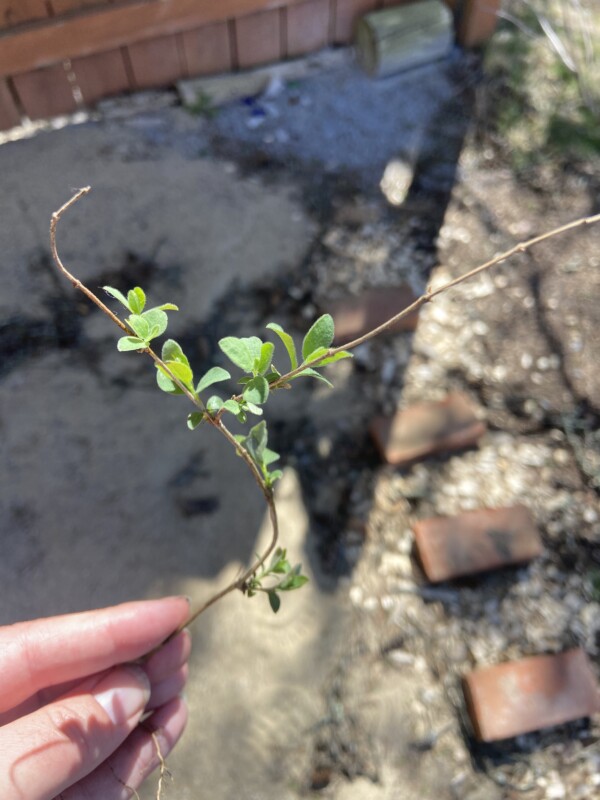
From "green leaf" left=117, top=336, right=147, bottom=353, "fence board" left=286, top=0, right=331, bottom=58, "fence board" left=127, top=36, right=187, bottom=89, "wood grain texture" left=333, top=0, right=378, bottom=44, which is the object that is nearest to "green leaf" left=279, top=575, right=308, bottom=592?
"green leaf" left=117, top=336, right=147, bottom=353

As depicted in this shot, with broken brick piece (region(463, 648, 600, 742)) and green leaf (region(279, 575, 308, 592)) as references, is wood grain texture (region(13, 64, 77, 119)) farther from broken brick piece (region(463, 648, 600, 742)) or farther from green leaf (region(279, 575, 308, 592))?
broken brick piece (region(463, 648, 600, 742))

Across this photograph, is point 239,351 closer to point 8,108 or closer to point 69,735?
point 69,735

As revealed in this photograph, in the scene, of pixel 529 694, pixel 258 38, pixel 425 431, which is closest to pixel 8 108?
pixel 258 38

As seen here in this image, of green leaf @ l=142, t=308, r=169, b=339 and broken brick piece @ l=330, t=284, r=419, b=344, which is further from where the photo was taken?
broken brick piece @ l=330, t=284, r=419, b=344

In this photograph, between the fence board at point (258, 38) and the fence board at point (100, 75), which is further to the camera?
the fence board at point (258, 38)

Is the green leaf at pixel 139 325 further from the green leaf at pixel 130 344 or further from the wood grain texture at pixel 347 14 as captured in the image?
the wood grain texture at pixel 347 14

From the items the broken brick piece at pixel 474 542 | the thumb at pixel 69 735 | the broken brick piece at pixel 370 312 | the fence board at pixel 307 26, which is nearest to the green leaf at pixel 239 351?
the thumb at pixel 69 735
